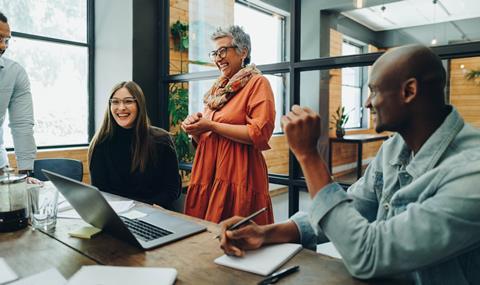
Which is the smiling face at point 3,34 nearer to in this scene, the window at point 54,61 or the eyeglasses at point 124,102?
the eyeglasses at point 124,102

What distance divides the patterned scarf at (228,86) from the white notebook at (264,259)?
1125mm

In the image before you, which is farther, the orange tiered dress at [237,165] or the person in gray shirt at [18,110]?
the person in gray shirt at [18,110]

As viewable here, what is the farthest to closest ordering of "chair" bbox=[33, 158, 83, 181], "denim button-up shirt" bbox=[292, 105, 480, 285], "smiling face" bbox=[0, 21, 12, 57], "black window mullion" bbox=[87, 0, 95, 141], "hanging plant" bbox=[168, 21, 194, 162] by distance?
1. "black window mullion" bbox=[87, 0, 95, 141]
2. "hanging plant" bbox=[168, 21, 194, 162]
3. "chair" bbox=[33, 158, 83, 181]
4. "smiling face" bbox=[0, 21, 12, 57]
5. "denim button-up shirt" bbox=[292, 105, 480, 285]

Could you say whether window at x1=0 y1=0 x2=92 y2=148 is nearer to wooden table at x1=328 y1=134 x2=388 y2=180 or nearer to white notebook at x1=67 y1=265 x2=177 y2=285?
wooden table at x1=328 y1=134 x2=388 y2=180

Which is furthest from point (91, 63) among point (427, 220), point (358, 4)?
point (427, 220)

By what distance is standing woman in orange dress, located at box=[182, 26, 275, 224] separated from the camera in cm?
198

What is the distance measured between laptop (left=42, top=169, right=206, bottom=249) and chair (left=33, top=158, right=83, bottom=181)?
1.55m

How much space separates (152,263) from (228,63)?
1365 mm

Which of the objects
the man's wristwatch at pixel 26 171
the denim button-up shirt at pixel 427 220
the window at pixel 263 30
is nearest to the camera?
the denim button-up shirt at pixel 427 220

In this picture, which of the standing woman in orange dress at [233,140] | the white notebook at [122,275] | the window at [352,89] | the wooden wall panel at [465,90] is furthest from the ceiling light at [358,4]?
the white notebook at [122,275]

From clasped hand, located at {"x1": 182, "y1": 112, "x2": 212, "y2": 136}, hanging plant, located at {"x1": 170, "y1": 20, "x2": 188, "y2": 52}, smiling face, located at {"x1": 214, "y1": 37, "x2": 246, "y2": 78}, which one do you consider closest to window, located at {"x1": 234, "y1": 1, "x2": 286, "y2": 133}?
hanging plant, located at {"x1": 170, "y1": 20, "x2": 188, "y2": 52}

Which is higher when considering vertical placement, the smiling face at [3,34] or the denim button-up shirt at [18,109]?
the smiling face at [3,34]

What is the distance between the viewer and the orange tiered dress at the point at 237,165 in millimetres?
1986

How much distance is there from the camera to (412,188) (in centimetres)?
89
